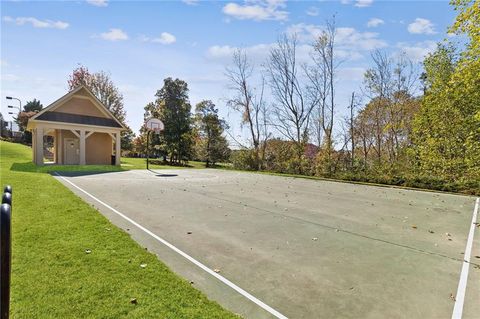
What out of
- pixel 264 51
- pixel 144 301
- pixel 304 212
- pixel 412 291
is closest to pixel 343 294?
pixel 412 291

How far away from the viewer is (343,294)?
3506mm

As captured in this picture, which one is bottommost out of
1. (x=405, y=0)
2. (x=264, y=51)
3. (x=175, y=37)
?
(x=175, y=37)

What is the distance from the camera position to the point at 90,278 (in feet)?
11.6

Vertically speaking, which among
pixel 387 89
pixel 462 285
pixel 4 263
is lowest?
pixel 462 285

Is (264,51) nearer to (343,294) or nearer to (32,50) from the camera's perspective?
(32,50)

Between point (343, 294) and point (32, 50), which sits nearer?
point (343, 294)

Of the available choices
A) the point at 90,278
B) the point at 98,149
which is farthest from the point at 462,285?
the point at 98,149

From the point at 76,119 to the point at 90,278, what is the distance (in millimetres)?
22442

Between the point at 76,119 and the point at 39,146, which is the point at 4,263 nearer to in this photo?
the point at 39,146

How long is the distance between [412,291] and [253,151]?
1006 inches

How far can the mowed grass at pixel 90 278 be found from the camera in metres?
2.92

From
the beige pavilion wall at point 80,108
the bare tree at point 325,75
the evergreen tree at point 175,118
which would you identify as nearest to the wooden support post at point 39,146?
the beige pavilion wall at point 80,108

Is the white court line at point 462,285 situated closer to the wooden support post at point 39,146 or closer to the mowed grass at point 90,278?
the mowed grass at point 90,278

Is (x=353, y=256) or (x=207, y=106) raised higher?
(x=207, y=106)
